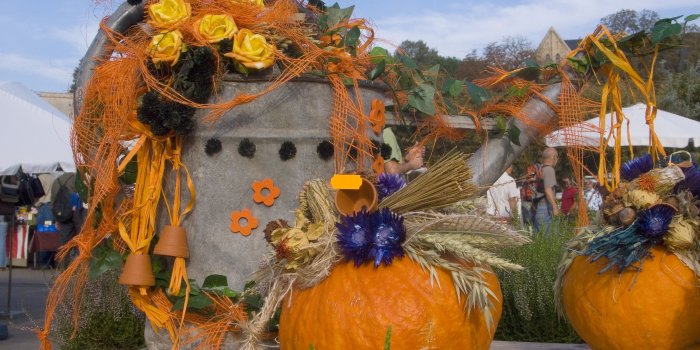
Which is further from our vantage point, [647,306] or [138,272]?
[138,272]

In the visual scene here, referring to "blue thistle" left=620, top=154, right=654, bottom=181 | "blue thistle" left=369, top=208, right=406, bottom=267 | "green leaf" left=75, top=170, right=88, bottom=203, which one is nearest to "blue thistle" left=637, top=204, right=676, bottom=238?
"blue thistle" left=620, top=154, right=654, bottom=181

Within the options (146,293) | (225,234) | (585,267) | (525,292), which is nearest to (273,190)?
(225,234)

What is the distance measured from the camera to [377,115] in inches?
147

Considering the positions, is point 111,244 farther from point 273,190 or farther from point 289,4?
point 289,4

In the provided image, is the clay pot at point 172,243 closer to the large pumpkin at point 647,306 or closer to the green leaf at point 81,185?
the green leaf at point 81,185

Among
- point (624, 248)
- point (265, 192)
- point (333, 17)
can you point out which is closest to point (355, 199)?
point (265, 192)

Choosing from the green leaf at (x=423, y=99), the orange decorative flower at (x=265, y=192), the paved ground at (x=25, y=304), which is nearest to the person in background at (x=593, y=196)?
the green leaf at (x=423, y=99)

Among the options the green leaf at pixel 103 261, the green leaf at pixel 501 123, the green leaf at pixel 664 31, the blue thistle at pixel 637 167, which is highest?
the green leaf at pixel 664 31

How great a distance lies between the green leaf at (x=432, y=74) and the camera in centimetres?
389

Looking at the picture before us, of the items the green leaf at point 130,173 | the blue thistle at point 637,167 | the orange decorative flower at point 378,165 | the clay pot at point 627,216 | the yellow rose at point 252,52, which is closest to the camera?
the clay pot at point 627,216

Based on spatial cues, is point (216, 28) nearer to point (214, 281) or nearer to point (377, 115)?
point (377, 115)

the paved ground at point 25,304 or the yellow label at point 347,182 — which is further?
the paved ground at point 25,304

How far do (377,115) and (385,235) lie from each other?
1.28 metres

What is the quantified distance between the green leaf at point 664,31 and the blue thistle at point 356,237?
151 cm
